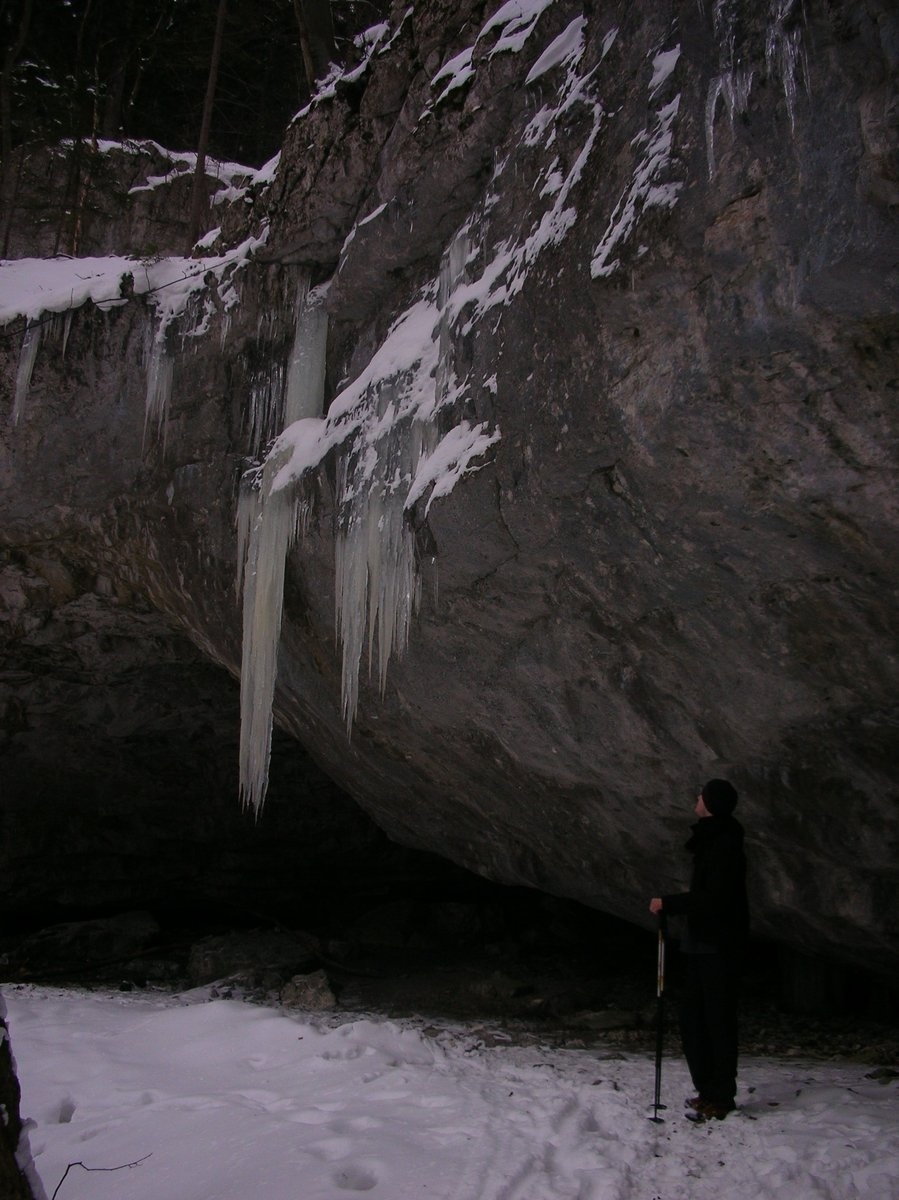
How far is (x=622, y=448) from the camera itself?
14.1 feet

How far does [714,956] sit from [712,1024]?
0.27 m

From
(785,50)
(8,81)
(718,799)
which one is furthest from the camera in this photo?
(8,81)

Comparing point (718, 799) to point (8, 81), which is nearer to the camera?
point (718, 799)

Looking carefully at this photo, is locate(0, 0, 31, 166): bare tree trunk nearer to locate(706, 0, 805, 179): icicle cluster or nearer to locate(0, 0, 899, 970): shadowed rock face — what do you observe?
locate(0, 0, 899, 970): shadowed rock face

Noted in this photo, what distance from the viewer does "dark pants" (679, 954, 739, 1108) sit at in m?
3.81

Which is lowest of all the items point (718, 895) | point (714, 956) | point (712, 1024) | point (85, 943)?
point (85, 943)

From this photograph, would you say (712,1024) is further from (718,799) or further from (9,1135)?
(9,1135)

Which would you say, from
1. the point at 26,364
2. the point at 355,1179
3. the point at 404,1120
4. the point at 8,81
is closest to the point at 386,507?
the point at 404,1120

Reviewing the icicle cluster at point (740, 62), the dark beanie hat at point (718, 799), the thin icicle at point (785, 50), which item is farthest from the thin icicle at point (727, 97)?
the dark beanie hat at point (718, 799)

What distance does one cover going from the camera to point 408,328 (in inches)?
235

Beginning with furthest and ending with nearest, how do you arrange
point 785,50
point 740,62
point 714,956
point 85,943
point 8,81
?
point 8,81 < point 85,943 < point 714,956 < point 740,62 < point 785,50

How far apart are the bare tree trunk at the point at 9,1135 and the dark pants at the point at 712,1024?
8.72ft

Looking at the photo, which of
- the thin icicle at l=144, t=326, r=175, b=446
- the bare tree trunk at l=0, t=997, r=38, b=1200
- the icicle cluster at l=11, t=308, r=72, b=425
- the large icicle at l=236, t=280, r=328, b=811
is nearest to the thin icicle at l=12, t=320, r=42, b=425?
the icicle cluster at l=11, t=308, r=72, b=425

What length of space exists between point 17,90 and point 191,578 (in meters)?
11.9
